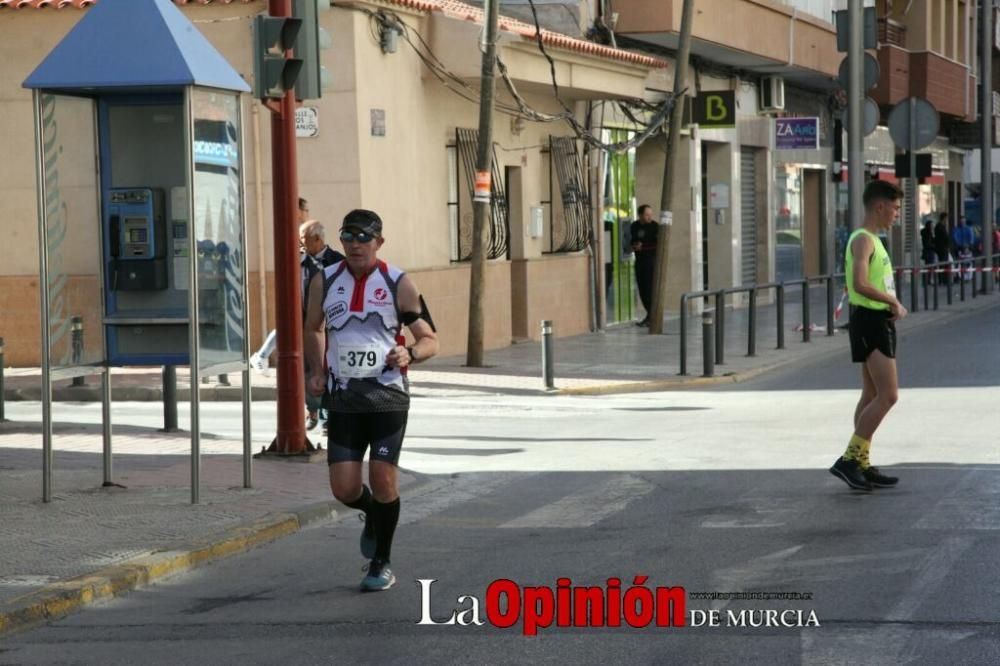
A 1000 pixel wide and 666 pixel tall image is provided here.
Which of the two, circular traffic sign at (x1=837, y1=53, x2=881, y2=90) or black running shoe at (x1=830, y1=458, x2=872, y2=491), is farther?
circular traffic sign at (x1=837, y1=53, x2=881, y2=90)

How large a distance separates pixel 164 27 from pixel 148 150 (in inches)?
55.8

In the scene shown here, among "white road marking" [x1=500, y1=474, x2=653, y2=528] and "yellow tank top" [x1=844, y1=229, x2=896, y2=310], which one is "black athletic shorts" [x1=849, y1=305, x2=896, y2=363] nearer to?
"yellow tank top" [x1=844, y1=229, x2=896, y2=310]

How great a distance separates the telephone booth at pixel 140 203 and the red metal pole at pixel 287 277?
0.77 meters

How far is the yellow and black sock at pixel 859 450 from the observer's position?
10.6m

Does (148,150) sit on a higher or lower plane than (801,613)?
higher

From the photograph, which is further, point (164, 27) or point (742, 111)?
point (742, 111)

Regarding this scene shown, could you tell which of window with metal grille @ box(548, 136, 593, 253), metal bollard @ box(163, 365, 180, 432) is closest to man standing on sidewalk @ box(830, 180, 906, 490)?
metal bollard @ box(163, 365, 180, 432)

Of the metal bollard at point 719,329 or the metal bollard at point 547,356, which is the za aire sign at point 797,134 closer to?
the metal bollard at point 719,329

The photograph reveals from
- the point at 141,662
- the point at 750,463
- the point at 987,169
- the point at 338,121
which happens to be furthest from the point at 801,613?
the point at 987,169

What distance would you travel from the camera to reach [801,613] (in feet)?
23.8

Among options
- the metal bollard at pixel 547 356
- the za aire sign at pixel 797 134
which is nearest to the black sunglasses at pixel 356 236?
the metal bollard at pixel 547 356

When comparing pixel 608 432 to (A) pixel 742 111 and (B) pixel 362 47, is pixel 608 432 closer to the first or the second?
(B) pixel 362 47

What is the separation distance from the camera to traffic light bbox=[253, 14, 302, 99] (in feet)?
39.1

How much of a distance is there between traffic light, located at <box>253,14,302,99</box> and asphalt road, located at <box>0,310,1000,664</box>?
9.24 ft
